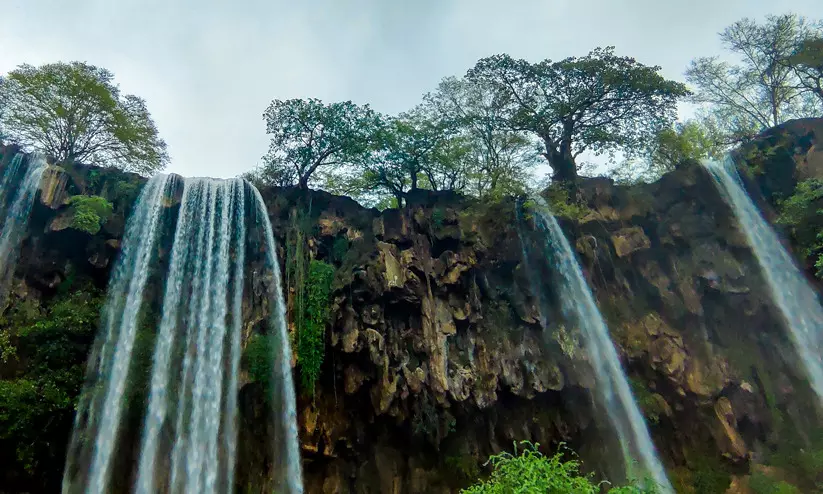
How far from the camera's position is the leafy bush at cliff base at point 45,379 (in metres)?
10.2

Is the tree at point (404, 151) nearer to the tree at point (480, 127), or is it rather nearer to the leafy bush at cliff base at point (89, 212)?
the tree at point (480, 127)

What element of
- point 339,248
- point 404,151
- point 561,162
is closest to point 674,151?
point 561,162

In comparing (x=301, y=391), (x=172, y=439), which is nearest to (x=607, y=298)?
(x=301, y=391)

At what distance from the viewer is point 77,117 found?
16.0 meters

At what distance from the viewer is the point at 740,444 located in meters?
13.3

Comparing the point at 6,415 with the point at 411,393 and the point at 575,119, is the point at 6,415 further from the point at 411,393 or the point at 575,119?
the point at 575,119

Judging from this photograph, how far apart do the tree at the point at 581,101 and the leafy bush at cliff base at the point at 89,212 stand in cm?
1497

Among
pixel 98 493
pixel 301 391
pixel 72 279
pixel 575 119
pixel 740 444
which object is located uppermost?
pixel 575 119

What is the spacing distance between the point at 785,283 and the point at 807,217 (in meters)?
2.42

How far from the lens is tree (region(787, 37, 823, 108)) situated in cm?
1681

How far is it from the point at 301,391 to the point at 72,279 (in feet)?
26.5

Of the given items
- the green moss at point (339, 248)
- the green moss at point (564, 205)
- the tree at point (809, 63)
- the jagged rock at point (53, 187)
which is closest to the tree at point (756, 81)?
the tree at point (809, 63)

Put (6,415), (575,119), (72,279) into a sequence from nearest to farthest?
(6,415)
(72,279)
(575,119)

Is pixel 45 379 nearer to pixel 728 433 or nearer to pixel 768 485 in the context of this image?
pixel 728 433
